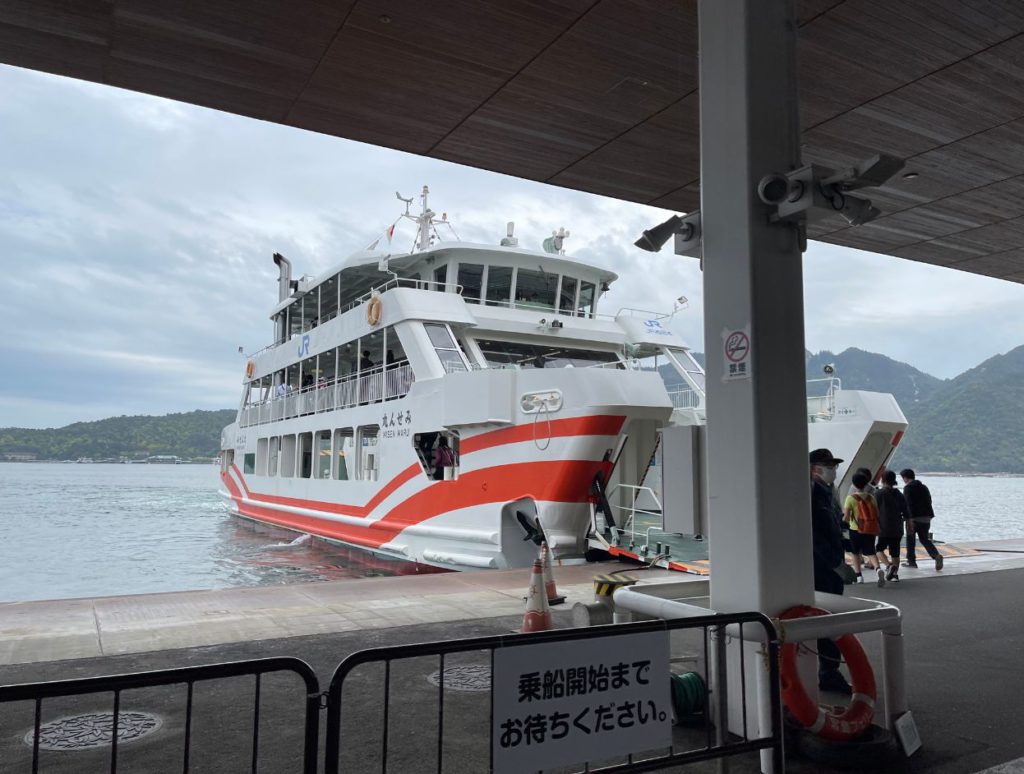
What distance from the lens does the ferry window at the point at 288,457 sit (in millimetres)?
24016

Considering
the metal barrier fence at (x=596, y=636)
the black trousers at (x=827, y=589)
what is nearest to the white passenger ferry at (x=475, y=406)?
the black trousers at (x=827, y=589)

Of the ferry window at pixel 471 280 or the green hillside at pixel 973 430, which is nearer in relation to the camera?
the ferry window at pixel 471 280

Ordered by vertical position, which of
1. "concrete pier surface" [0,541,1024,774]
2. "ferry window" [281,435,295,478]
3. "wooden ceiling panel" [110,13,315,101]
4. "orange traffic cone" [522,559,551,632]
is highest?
"wooden ceiling panel" [110,13,315,101]

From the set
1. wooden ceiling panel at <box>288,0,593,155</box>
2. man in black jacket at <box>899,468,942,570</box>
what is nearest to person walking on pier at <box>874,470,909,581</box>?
man in black jacket at <box>899,468,942,570</box>

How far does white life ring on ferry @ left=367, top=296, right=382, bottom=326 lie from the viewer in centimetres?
1608

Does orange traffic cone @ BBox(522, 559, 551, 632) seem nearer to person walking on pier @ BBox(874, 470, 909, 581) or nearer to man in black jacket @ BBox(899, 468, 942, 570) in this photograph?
person walking on pier @ BBox(874, 470, 909, 581)

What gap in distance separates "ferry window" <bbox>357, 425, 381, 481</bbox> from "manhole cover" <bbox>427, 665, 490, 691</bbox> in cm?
1199

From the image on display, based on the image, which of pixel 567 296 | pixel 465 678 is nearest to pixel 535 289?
pixel 567 296

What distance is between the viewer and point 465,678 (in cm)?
538

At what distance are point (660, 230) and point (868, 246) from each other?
6.89 m

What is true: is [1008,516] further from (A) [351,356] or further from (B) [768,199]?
(B) [768,199]

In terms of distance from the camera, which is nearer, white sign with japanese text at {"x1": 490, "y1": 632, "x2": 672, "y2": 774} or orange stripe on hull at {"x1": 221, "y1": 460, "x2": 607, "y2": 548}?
white sign with japanese text at {"x1": 490, "y1": 632, "x2": 672, "y2": 774}

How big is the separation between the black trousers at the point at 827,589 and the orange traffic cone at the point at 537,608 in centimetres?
230

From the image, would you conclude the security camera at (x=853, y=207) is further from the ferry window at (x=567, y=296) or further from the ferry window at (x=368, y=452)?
the ferry window at (x=368, y=452)
